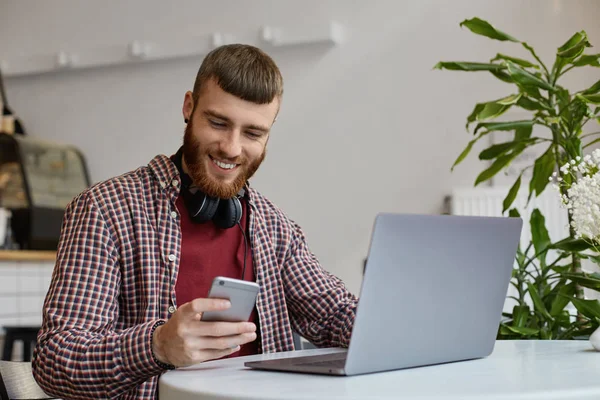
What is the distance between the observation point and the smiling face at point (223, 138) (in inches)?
60.9

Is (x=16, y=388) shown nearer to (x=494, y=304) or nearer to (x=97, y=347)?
(x=97, y=347)

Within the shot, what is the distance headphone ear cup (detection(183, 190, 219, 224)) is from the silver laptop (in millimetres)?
467

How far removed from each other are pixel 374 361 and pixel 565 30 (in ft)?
13.1

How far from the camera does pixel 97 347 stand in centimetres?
125

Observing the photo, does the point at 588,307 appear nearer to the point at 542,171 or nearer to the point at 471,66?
the point at 542,171

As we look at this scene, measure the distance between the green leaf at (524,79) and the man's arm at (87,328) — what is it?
3.89 feet

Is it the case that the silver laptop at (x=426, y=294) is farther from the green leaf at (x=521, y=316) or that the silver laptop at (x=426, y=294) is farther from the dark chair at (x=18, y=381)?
the green leaf at (x=521, y=316)

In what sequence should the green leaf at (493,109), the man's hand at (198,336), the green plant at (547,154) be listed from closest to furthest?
the man's hand at (198,336)
the green plant at (547,154)
the green leaf at (493,109)

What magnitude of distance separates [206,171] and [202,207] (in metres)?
0.07

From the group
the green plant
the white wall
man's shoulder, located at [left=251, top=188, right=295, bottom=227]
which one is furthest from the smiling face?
the white wall

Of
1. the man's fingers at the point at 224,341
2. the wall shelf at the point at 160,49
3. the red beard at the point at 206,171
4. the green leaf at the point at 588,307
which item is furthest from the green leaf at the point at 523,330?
the wall shelf at the point at 160,49

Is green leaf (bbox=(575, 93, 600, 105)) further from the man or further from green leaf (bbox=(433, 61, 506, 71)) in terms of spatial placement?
the man

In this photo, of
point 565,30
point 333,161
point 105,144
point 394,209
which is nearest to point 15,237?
point 105,144

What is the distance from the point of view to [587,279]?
5.91ft
